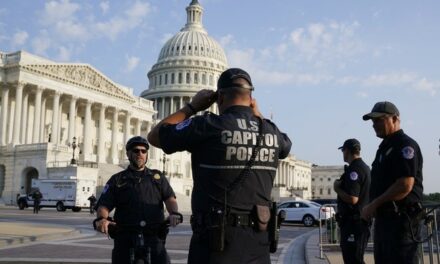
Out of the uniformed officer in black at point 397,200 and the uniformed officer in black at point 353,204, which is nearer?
the uniformed officer in black at point 397,200

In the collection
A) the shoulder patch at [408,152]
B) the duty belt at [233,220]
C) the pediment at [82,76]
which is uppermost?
the pediment at [82,76]

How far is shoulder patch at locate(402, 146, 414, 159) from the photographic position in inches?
212

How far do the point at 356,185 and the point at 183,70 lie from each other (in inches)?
4863

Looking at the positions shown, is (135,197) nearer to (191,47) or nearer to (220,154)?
(220,154)

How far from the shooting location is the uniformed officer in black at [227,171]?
383cm

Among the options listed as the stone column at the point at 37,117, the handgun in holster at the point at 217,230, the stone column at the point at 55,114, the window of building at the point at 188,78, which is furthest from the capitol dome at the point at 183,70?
the handgun in holster at the point at 217,230

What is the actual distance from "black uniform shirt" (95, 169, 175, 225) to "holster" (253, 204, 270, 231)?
2.34m

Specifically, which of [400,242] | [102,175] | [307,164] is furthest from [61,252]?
[307,164]

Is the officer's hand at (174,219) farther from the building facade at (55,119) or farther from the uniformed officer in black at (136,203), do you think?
the building facade at (55,119)

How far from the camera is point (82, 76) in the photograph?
7269 cm

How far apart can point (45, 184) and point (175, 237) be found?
29.9 meters

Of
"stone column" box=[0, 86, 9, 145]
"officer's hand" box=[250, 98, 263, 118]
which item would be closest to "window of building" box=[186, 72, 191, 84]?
"stone column" box=[0, 86, 9, 145]

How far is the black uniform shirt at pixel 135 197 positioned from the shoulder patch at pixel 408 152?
268cm

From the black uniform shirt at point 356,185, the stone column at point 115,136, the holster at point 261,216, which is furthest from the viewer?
the stone column at point 115,136
